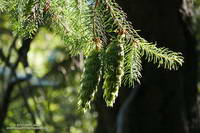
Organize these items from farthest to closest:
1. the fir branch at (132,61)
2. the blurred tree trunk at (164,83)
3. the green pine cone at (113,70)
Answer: the blurred tree trunk at (164,83) < the fir branch at (132,61) < the green pine cone at (113,70)

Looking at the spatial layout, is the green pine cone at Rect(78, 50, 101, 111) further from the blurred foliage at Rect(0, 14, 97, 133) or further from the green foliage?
the blurred foliage at Rect(0, 14, 97, 133)

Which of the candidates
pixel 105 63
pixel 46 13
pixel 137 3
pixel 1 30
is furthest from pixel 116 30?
pixel 1 30

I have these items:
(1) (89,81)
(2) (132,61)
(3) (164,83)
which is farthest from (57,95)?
(1) (89,81)

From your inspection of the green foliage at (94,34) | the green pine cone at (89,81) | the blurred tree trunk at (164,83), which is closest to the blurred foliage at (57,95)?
the blurred tree trunk at (164,83)

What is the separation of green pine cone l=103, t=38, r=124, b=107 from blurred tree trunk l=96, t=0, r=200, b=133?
199 cm

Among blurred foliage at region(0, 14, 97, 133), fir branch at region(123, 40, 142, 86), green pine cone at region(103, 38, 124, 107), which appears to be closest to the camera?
green pine cone at region(103, 38, 124, 107)

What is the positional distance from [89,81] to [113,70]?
0.07 meters

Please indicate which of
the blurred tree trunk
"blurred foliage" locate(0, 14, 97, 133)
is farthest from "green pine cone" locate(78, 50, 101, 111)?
"blurred foliage" locate(0, 14, 97, 133)

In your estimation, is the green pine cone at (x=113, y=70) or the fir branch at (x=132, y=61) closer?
the green pine cone at (x=113, y=70)

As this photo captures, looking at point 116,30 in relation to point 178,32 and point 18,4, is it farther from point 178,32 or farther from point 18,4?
point 178,32

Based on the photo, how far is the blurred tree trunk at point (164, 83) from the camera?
3.25 meters

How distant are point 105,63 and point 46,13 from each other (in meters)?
0.29

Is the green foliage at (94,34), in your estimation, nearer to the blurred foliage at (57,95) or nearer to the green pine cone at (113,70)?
the green pine cone at (113,70)

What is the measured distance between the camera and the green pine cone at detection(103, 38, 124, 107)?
3.98ft
